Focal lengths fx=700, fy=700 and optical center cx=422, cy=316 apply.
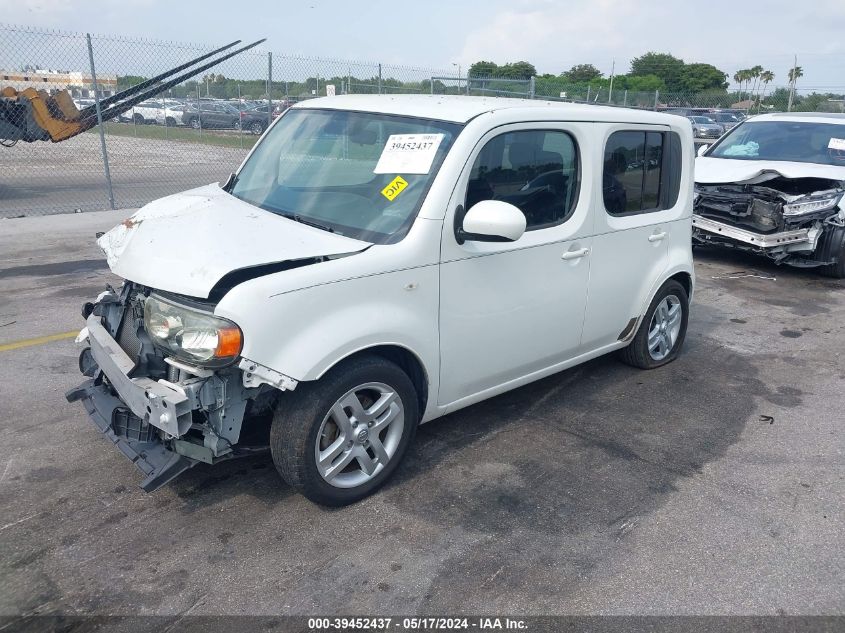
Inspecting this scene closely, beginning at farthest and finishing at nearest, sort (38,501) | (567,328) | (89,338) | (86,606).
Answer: (567,328), (89,338), (38,501), (86,606)

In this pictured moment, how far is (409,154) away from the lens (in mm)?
3709

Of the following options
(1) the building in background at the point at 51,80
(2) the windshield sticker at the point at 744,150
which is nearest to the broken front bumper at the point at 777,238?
(2) the windshield sticker at the point at 744,150

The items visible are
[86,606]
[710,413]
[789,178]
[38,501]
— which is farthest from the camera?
[789,178]

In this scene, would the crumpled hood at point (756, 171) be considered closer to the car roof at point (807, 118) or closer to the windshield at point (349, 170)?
the car roof at point (807, 118)

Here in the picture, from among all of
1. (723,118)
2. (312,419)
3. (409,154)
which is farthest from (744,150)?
(723,118)

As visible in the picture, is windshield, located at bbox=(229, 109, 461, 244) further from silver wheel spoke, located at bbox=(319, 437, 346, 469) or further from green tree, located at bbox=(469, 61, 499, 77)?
green tree, located at bbox=(469, 61, 499, 77)

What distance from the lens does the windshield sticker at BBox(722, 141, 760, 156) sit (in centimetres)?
982

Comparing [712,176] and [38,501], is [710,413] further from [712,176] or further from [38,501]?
[712,176]

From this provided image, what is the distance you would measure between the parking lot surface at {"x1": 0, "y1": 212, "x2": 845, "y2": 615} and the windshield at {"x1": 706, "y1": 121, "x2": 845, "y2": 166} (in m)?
5.36

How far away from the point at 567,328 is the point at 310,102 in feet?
7.28

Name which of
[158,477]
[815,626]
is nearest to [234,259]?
[158,477]

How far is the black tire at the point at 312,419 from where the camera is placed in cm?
316

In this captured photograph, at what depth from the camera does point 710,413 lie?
481 cm

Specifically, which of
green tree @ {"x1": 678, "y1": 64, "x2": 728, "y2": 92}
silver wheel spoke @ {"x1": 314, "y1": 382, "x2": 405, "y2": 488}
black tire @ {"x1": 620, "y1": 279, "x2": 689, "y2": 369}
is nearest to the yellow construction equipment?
black tire @ {"x1": 620, "y1": 279, "x2": 689, "y2": 369}
